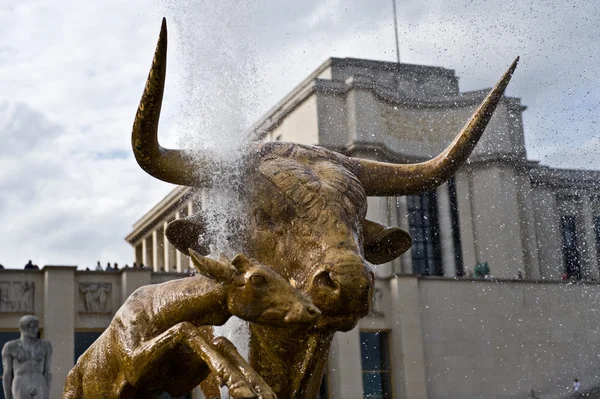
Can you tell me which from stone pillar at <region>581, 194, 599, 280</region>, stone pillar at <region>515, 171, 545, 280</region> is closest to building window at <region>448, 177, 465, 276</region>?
stone pillar at <region>515, 171, 545, 280</region>

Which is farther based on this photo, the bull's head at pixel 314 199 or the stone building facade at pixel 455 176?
the stone building facade at pixel 455 176

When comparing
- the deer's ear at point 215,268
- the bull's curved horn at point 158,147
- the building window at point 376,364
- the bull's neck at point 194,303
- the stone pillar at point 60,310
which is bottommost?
the bull's neck at point 194,303

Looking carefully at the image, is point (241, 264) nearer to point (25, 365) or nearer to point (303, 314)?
point (303, 314)

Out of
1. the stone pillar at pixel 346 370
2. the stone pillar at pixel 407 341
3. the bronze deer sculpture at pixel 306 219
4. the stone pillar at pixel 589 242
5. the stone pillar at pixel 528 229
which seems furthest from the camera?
the stone pillar at pixel 528 229

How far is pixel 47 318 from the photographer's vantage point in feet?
84.5

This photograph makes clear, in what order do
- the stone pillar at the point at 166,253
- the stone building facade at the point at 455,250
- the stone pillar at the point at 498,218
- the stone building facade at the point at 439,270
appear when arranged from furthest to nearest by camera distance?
the stone pillar at the point at 166,253, the stone pillar at the point at 498,218, the stone building facade at the point at 455,250, the stone building facade at the point at 439,270

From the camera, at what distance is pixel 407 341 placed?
3002cm

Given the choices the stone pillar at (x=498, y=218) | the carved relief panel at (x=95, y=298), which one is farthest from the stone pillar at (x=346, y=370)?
the stone pillar at (x=498, y=218)

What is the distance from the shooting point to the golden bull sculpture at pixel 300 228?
10.9ft

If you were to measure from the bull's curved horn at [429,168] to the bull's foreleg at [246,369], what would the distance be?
4.67ft

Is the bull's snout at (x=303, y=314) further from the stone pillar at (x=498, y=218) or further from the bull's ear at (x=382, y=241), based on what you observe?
the stone pillar at (x=498, y=218)

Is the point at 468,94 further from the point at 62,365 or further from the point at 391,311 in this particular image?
the point at 62,365

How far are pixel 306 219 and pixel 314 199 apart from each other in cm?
10

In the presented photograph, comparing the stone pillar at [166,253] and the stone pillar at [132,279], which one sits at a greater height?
the stone pillar at [166,253]
